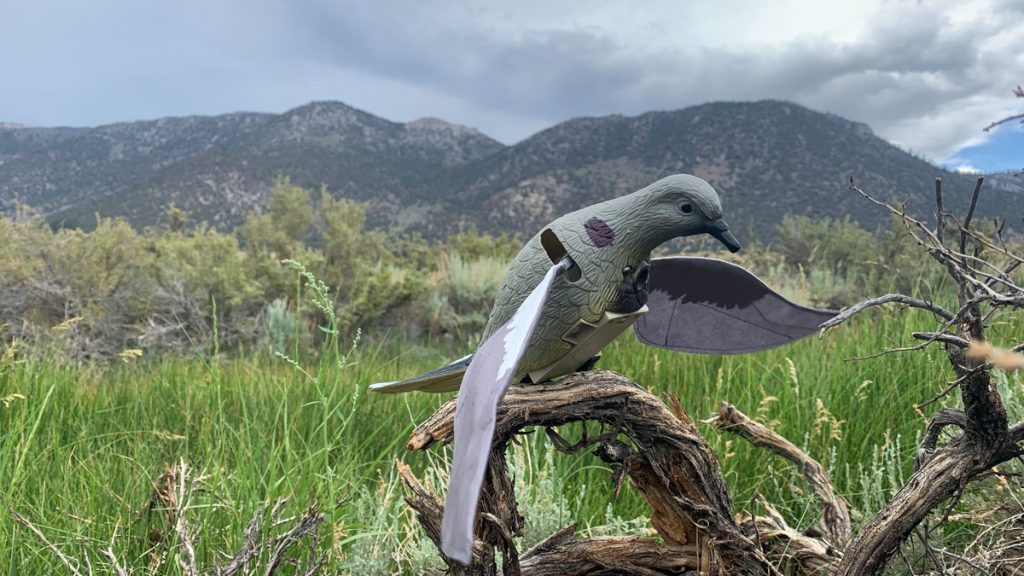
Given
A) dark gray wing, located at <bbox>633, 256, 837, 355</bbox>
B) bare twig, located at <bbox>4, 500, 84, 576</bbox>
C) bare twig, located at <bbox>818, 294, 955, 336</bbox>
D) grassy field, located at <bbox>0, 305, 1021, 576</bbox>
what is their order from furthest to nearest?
grassy field, located at <bbox>0, 305, 1021, 576</bbox> → dark gray wing, located at <bbox>633, 256, 837, 355</bbox> → bare twig, located at <bbox>4, 500, 84, 576</bbox> → bare twig, located at <bbox>818, 294, 955, 336</bbox>

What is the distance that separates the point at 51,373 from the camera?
321 cm

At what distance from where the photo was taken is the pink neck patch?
52.6 inches

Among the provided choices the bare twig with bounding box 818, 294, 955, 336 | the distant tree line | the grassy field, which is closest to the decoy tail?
the grassy field

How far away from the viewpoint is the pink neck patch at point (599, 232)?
134 cm

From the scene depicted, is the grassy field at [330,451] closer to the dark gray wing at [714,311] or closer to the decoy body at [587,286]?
the dark gray wing at [714,311]

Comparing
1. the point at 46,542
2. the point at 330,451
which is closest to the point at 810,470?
the point at 330,451

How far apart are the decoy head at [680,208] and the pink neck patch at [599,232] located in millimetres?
82

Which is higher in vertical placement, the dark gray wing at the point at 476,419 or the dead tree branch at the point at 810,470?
the dark gray wing at the point at 476,419

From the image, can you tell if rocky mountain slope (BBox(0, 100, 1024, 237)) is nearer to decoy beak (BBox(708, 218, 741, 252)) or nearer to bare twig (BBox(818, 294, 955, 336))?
decoy beak (BBox(708, 218, 741, 252))

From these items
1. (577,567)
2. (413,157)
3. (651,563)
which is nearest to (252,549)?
(577,567)

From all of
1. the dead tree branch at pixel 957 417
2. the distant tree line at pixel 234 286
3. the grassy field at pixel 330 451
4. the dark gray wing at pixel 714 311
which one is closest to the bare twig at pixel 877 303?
the dead tree branch at pixel 957 417

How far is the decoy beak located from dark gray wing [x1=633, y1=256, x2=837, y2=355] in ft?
0.79

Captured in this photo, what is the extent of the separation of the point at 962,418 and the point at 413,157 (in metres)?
34.3

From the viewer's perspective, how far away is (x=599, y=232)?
1.35m
